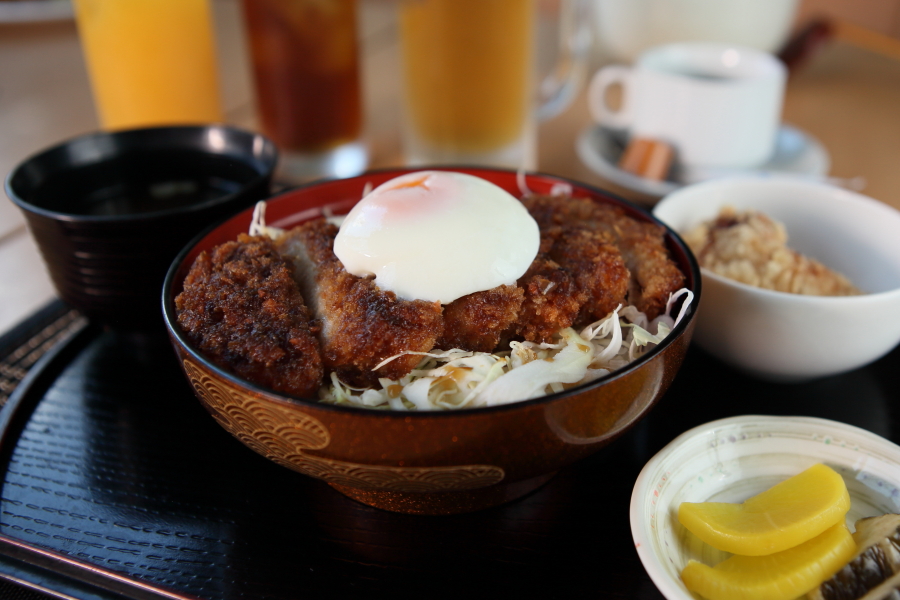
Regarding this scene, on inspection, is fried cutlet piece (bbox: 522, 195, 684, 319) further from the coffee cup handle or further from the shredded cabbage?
the coffee cup handle

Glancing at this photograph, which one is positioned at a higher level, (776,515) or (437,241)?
(437,241)

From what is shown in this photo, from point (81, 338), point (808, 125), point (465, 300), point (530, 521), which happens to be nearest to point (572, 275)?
point (465, 300)

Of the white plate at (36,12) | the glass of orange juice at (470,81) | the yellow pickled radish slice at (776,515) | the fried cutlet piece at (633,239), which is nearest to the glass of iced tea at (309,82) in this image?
the glass of orange juice at (470,81)

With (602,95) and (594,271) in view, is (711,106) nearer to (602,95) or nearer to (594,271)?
(602,95)

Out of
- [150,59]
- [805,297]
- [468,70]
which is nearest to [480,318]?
[805,297]

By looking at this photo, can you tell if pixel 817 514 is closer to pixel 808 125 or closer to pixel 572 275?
pixel 572 275

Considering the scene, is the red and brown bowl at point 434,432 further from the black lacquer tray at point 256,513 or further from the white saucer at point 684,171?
the white saucer at point 684,171

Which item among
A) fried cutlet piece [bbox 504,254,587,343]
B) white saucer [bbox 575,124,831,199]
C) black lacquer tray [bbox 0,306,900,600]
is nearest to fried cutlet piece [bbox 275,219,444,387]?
fried cutlet piece [bbox 504,254,587,343]
